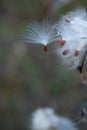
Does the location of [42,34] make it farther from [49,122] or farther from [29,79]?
[29,79]

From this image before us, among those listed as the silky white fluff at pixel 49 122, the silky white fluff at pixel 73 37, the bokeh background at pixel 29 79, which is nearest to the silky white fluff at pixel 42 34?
the silky white fluff at pixel 73 37

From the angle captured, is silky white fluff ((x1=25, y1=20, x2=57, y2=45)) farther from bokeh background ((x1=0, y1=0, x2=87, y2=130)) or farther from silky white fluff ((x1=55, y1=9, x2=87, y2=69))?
bokeh background ((x1=0, y1=0, x2=87, y2=130))

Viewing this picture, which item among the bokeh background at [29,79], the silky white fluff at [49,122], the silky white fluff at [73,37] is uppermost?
the bokeh background at [29,79]

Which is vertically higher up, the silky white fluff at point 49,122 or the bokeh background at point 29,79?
the bokeh background at point 29,79

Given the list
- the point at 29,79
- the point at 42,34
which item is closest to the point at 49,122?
the point at 42,34

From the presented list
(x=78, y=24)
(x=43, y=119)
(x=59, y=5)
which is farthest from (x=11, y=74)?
(x=78, y=24)

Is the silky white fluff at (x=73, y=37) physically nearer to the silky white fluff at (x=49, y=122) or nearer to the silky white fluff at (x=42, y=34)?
the silky white fluff at (x=42, y=34)
